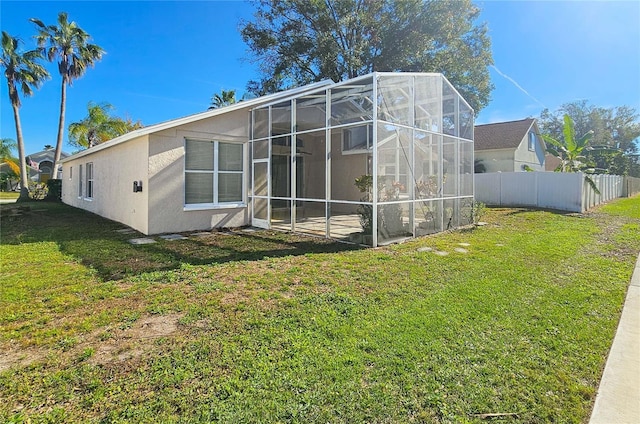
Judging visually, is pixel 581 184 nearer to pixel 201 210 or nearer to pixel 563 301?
pixel 563 301

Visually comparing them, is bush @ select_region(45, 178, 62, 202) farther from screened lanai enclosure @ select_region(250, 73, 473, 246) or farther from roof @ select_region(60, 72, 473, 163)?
screened lanai enclosure @ select_region(250, 73, 473, 246)

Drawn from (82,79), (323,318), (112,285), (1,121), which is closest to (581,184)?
(323,318)

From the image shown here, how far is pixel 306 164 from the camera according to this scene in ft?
37.6

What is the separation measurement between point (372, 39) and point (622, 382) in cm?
1888

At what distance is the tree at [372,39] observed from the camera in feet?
57.8

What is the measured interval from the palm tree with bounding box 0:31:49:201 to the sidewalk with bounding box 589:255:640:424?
1116 inches

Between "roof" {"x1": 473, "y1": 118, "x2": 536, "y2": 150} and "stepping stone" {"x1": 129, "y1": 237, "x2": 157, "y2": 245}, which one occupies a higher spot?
"roof" {"x1": 473, "y1": 118, "x2": 536, "y2": 150}

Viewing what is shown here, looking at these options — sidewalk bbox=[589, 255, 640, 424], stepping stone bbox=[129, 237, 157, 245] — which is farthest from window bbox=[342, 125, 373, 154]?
sidewalk bbox=[589, 255, 640, 424]

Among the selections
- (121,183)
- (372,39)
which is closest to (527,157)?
(372,39)

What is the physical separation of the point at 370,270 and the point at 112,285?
3.95 m

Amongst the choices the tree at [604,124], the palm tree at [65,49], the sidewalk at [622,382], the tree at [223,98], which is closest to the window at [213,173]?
the sidewalk at [622,382]

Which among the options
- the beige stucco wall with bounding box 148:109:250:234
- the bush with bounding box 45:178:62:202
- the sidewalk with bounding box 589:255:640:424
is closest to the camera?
the sidewalk with bounding box 589:255:640:424

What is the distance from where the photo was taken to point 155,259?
6430 millimetres

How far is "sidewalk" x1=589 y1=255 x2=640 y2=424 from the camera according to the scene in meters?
2.33
